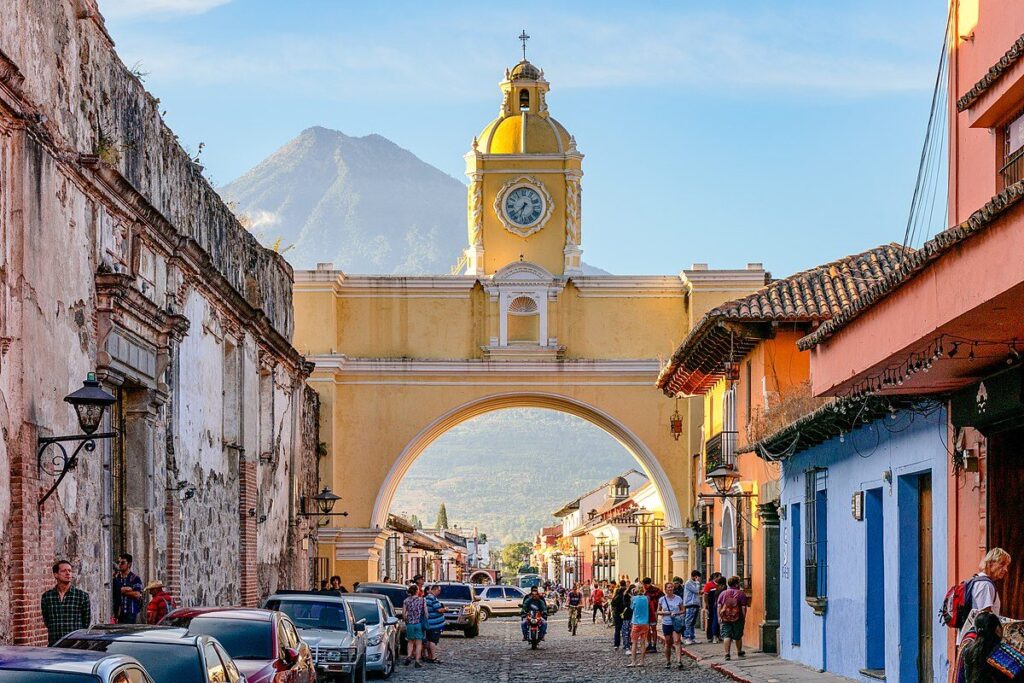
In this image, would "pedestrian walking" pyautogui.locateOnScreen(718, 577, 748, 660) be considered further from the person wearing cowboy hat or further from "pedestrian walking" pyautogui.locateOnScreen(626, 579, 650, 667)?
the person wearing cowboy hat

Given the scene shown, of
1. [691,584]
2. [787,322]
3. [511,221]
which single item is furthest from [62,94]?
[511,221]

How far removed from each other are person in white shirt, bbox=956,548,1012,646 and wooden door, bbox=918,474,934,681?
5.34 m

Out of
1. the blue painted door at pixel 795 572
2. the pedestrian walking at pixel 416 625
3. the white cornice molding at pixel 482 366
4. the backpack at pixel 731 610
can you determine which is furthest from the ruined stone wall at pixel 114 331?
the white cornice molding at pixel 482 366

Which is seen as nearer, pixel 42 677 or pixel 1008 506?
pixel 42 677

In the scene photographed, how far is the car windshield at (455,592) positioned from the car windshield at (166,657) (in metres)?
28.9

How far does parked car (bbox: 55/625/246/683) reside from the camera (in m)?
10.5

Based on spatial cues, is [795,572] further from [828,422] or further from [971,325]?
[971,325]

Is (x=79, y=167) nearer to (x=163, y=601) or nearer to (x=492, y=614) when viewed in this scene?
(x=163, y=601)

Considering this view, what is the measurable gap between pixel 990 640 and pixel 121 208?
10.7 m

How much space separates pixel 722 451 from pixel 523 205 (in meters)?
13.4

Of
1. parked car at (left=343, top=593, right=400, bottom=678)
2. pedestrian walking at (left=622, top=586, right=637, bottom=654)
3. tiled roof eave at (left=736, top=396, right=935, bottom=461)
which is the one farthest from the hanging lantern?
parked car at (left=343, top=593, right=400, bottom=678)

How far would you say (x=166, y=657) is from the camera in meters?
10.7

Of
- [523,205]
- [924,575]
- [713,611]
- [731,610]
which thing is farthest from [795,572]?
[523,205]

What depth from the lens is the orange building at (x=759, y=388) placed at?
2625 cm
